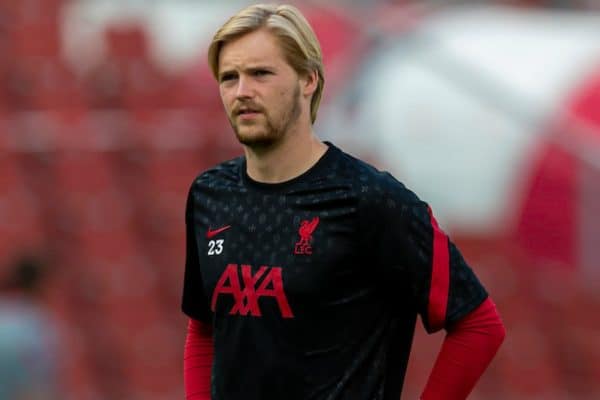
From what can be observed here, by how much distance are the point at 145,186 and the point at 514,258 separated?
3.25m

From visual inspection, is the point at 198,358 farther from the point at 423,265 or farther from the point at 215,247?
the point at 423,265

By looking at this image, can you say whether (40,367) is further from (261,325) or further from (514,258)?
(261,325)

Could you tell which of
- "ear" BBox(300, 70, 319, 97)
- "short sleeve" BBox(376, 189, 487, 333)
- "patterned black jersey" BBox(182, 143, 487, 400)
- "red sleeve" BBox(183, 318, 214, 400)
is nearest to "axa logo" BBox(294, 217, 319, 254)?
"patterned black jersey" BBox(182, 143, 487, 400)

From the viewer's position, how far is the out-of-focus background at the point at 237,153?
12.4 meters

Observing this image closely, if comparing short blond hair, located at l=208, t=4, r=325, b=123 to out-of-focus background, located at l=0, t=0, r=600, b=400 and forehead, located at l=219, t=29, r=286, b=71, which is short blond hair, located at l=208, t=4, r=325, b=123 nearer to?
forehead, located at l=219, t=29, r=286, b=71

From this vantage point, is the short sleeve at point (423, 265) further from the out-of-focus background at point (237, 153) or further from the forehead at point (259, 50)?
the out-of-focus background at point (237, 153)

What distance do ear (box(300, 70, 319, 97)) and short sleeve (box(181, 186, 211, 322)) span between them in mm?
338

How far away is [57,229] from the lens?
503 inches

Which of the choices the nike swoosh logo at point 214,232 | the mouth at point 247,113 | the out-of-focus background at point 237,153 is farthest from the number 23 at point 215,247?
the out-of-focus background at point 237,153

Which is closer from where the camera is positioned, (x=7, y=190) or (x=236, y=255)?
(x=236, y=255)

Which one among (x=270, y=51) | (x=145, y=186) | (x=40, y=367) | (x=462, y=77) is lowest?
(x=40, y=367)

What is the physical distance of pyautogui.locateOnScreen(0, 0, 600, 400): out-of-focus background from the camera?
1244 cm

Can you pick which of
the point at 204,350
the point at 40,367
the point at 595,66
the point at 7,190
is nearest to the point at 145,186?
the point at 7,190

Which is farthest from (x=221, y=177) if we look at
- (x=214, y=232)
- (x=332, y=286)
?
(x=332, y=286)
